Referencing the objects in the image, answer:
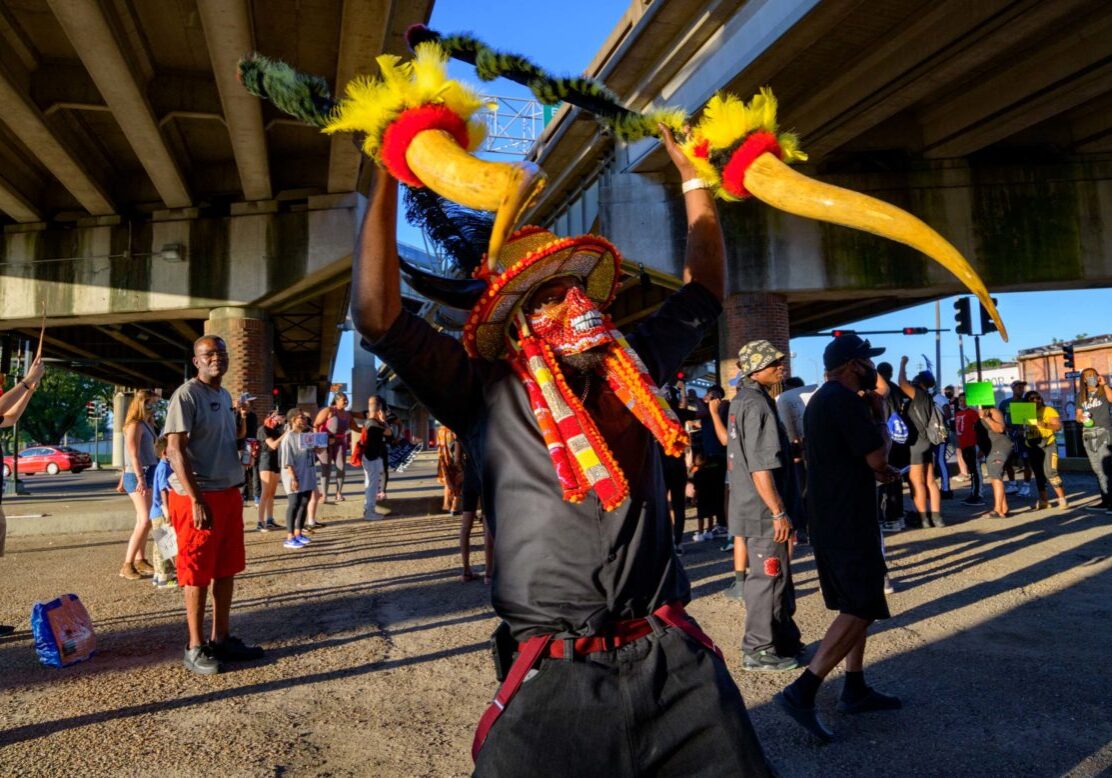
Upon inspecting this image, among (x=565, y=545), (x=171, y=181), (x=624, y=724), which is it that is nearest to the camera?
(x=624, y=724)

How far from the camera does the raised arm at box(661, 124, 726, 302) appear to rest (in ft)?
8.11

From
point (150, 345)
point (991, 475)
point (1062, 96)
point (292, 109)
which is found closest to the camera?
point (292, 109)

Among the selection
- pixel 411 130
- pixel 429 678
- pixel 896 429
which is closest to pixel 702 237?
pixel 411 130

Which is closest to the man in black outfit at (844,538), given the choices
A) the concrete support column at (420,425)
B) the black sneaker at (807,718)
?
the black sneaker at (807,718)

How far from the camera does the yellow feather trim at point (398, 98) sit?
1724 millimetres

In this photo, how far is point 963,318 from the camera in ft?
48.5

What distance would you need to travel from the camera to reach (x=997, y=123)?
1292 cm

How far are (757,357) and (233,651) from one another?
4.01 m

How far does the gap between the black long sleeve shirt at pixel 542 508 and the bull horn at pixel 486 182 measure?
41cm

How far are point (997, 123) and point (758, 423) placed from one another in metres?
11.3

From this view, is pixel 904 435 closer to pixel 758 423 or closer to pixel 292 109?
pixel 758 423

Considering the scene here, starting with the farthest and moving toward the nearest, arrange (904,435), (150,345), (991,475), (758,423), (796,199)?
(150,345), (991,475), (904,435), (758,423), (796,199)

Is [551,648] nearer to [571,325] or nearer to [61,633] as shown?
[571,325]

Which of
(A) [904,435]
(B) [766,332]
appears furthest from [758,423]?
(B) [766,332]
